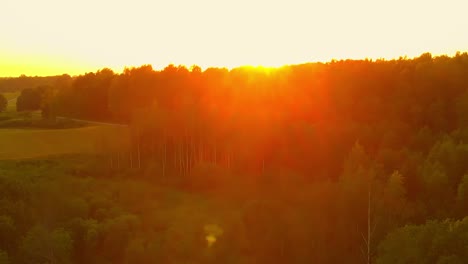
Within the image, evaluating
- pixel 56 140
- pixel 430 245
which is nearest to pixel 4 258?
pixel 430 245

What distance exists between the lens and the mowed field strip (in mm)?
33750

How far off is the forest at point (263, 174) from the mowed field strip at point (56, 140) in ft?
2.73

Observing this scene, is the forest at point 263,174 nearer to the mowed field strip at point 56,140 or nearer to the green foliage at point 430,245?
the green foliage at point 430,245

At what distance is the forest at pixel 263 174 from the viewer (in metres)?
18.3

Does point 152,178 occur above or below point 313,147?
below

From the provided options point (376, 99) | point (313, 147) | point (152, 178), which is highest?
point (376, 99)

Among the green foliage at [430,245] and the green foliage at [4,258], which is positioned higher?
the green foliage at [430,245]

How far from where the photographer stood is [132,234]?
778 inches

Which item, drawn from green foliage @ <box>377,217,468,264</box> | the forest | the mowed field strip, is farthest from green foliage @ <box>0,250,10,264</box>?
the mowed field strip

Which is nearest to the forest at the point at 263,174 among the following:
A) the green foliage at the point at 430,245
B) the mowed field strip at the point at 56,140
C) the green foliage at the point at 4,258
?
the green foliage at the point at 430,245

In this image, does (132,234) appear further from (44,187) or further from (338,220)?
(338,220)

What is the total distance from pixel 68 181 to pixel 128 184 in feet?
11.8

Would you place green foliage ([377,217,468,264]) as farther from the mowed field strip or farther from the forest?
the mowed field strip

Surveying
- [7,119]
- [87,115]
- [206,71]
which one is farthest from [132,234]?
[7,119]
